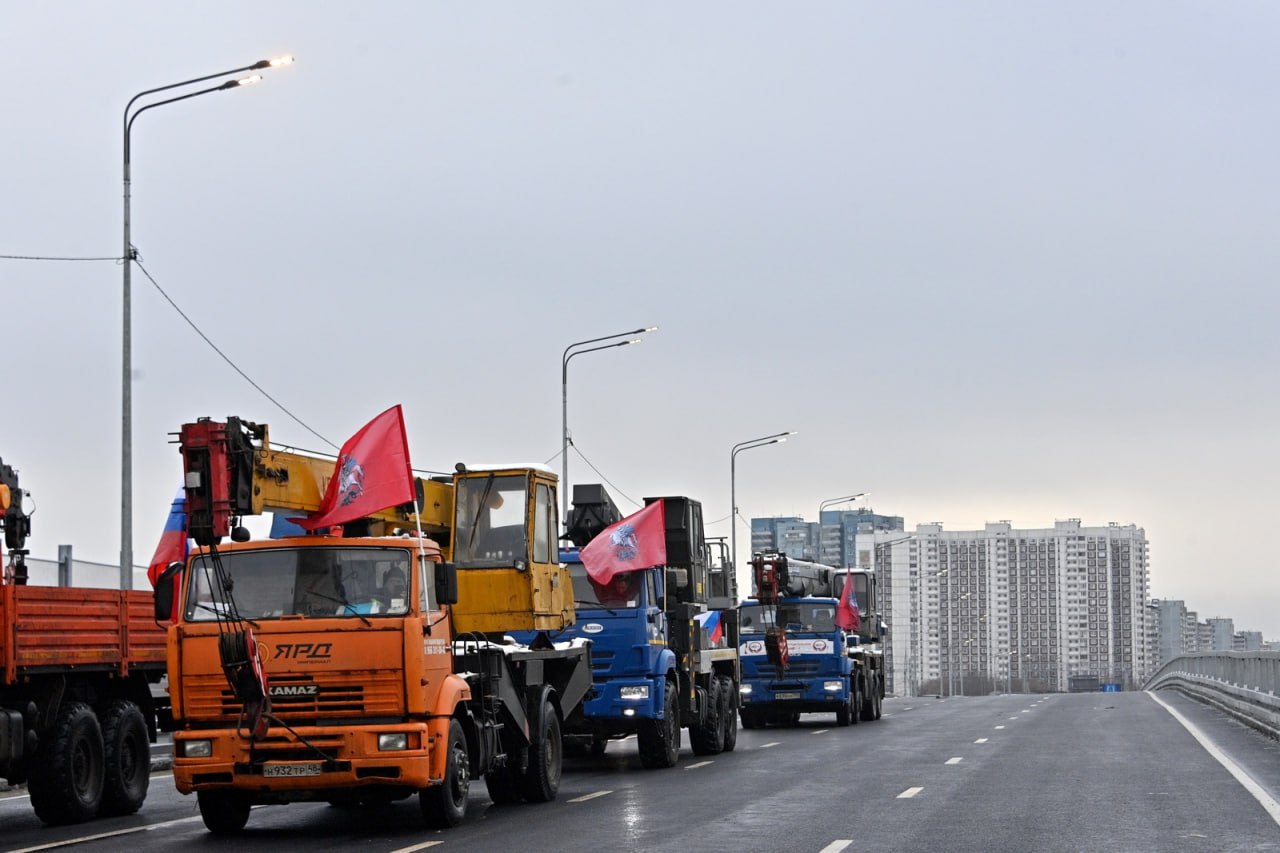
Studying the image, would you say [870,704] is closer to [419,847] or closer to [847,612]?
[847,612]

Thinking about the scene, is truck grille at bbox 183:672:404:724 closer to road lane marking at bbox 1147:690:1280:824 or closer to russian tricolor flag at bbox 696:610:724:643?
road lane marking at bbox 1147:690:1280:824

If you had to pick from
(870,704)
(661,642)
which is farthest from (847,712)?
(661,642)

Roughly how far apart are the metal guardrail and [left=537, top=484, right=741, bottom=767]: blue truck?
8462 mm

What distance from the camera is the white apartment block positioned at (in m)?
150

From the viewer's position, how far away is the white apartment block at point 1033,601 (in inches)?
5901

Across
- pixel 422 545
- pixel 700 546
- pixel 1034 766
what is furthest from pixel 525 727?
pixel 700 546

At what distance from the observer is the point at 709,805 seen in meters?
16.7

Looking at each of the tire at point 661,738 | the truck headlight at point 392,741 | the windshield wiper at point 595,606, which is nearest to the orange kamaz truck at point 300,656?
the truck headlight at point 392,741

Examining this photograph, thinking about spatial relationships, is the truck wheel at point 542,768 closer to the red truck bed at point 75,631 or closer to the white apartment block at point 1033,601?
the red truck bed at point 75,631

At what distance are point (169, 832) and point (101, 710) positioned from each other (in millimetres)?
2123

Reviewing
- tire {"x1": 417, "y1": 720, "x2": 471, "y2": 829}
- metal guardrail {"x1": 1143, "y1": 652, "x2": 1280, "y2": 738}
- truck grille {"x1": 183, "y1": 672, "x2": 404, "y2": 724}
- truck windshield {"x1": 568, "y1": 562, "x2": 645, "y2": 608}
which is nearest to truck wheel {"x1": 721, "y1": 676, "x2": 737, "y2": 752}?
truck windshield {"x1": 568, "y1": 562, "x2": 645, "y2": 608}

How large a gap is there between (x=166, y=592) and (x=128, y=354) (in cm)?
1175

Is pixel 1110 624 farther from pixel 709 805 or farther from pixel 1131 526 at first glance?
pixel 709 805

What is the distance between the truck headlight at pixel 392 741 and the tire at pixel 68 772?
3227 millimetres
